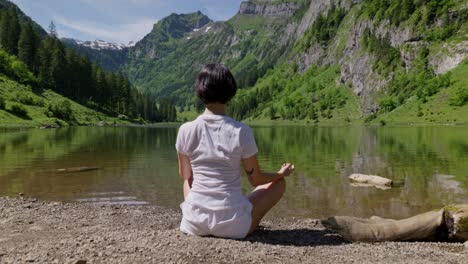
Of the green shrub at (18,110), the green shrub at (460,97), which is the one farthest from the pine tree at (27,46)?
the green shrub at (460,97)

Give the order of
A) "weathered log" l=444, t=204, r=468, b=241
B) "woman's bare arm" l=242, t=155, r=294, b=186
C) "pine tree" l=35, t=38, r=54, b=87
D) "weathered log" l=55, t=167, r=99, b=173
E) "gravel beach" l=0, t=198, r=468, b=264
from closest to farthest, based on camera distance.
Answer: "gravel beach" l=0, t=198, r=468, b=264 → "woman's bare arm" l=242, t=155, r=294, b=186 → "weathered log" l=444, t=204, r=468, b=241 → "weathered log" l=55, t=167, r=99, b=173 → "pine tree" l=35, t=38, r=54, b=87

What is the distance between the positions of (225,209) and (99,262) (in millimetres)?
2874

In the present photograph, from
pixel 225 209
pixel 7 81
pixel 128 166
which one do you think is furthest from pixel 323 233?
pixel 7 81

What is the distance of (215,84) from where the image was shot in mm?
9539

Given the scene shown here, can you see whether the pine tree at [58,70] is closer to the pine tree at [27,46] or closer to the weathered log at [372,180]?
the pine tree at [27,46]

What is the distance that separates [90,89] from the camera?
189 m

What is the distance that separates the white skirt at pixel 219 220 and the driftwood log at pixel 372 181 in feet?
61.4

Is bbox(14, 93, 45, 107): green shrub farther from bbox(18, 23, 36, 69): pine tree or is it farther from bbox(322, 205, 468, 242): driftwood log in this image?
bbox(322, 205, 468, 242): driftwood log

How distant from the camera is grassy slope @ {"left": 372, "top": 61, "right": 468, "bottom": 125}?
5925 inches

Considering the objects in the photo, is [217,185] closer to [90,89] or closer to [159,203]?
[159,203]

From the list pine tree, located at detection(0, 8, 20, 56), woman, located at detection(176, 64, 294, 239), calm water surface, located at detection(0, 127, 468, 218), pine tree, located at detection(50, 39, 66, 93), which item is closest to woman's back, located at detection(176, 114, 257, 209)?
woman, located at detection(176, 64, 294, 239)

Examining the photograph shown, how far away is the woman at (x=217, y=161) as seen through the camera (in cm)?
958

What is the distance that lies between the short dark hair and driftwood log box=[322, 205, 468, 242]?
5115 millimetres

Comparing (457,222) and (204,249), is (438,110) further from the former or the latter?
(204,249)
